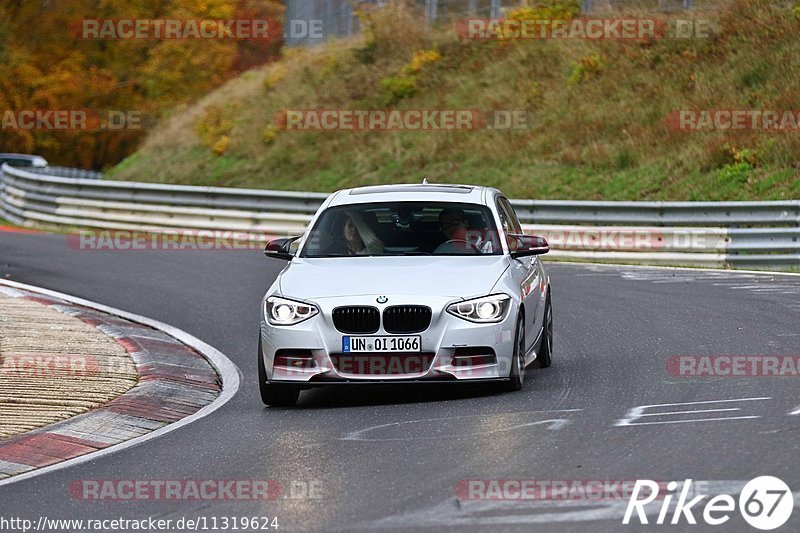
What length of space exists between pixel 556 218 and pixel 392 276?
1427cm

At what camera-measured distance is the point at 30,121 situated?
58.8 m

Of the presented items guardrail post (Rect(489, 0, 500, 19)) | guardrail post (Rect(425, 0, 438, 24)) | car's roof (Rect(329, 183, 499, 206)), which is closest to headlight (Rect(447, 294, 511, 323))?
car's roof (Rect(329, 183, 499, 206))

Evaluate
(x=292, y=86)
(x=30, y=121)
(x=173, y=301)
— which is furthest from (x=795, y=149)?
(x=30, y=121)

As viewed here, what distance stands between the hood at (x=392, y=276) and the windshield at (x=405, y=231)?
0.20m

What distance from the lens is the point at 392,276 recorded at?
33.5 feet

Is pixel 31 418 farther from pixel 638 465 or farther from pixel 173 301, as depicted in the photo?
pixel 173 301

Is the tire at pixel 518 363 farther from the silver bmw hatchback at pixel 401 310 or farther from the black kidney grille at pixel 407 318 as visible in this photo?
the black kidney grille at pixel 407 318

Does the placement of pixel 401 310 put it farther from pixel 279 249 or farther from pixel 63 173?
pixel 63 173

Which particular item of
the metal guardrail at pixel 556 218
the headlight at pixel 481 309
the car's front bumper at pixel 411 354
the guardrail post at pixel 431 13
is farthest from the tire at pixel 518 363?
the guardrail post at pixel 431 13

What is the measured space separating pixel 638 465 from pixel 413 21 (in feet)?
110

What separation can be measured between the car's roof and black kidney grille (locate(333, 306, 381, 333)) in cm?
178

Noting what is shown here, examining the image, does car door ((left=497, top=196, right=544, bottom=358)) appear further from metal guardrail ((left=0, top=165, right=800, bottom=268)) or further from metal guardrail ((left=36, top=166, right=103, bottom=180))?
metal guardrail ((left=36, top=166, right=103, bottom=180))

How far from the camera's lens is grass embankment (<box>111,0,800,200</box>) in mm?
27531

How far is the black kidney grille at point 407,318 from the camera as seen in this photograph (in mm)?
9836
